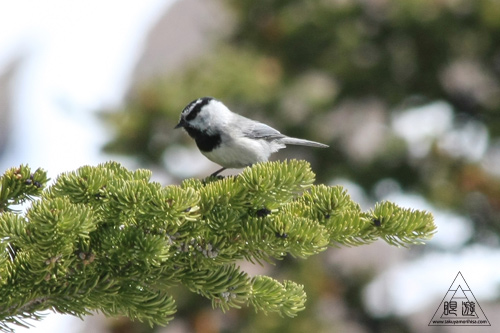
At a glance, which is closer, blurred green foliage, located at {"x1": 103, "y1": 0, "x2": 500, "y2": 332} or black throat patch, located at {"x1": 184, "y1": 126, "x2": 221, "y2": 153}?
black throat patch, located at {"x1": 184, "y1": 126, "x2": 221, "y2": 153}

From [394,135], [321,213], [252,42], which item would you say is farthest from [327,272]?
[321,213]

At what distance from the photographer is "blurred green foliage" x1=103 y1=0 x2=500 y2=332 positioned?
7.34 meters

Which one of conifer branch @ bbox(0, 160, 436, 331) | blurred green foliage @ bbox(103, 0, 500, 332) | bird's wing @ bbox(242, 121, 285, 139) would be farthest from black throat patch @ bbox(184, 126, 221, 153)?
blurred green foliage @ bbox(103, 0, 500, 332)

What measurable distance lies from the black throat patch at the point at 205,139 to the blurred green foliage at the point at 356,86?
277 cm

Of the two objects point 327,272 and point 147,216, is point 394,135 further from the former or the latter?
point 147,216

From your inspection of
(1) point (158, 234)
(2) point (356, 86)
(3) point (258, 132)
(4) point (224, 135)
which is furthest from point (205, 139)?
(2) point (356, 86)

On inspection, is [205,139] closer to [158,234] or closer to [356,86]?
[158,234]

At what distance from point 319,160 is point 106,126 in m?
2.61

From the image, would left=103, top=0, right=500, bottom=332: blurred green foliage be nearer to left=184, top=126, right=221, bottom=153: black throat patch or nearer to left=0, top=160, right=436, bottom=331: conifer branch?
left=184, top=126, right=221, bottom=153: black throat patch

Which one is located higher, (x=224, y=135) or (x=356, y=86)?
(x=356, y=86)

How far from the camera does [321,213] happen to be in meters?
2.22

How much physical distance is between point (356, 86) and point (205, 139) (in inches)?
176

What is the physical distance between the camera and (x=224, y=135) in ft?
13.5

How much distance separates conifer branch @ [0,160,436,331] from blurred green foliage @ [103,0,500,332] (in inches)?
193
